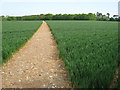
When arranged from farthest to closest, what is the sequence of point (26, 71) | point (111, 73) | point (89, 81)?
point (26, 71) < point (111, 73) < point (89, 81)

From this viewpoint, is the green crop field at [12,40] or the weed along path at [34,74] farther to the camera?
the green crop field at [12,40]

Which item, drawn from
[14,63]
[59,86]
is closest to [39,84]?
[59,86]

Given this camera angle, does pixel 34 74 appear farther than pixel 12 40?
No

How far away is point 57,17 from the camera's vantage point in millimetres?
133000

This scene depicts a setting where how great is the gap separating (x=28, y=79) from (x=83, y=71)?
1871mm

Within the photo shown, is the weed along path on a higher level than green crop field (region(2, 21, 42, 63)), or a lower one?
lower

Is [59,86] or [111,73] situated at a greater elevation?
[111,73]

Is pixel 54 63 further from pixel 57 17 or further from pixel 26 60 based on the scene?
pixel 57 17

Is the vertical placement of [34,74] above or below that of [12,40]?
below

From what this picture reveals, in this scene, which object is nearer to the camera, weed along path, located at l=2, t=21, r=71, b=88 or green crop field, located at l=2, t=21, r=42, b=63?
weed along path, located at l=2, t=21, r=71, b=88

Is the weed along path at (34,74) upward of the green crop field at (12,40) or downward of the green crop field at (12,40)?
downward

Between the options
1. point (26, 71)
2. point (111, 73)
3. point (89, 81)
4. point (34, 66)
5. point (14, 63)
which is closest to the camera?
point (89, 81)

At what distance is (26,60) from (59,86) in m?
3.90

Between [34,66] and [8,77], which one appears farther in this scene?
[34,66]
